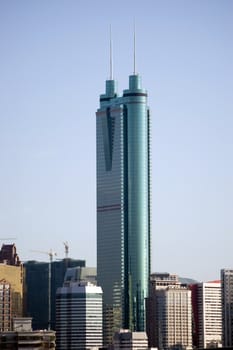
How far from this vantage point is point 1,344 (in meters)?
161

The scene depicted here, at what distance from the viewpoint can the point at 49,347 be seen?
16338 cm

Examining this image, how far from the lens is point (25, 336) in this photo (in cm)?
16062

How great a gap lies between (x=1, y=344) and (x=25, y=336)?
2537mm

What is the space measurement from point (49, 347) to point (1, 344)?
5477 mm

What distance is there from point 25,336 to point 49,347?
384 cm
